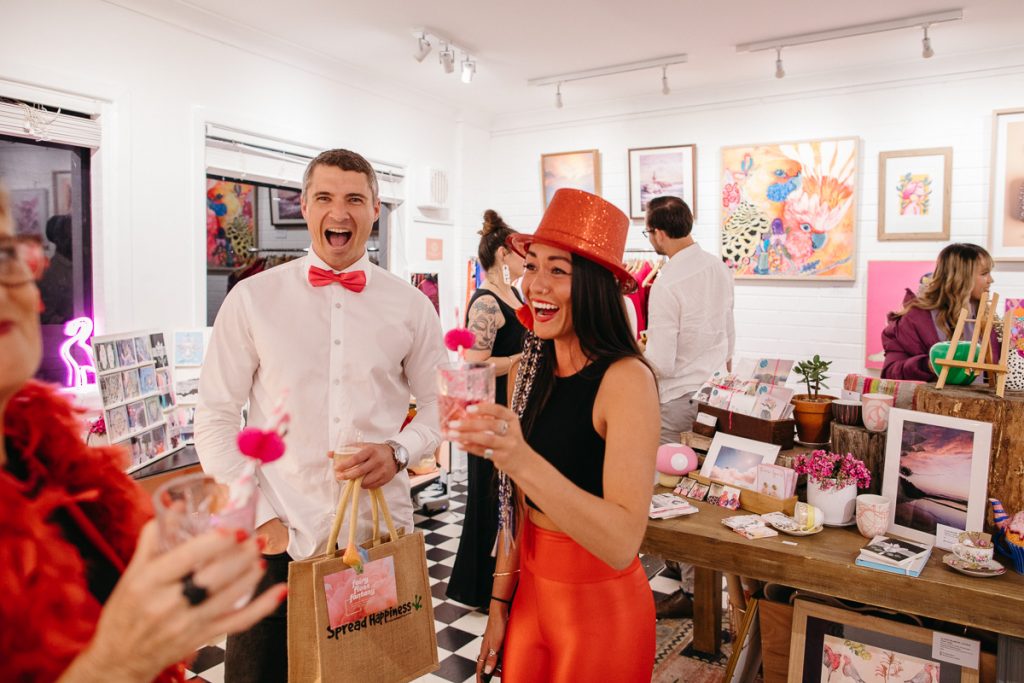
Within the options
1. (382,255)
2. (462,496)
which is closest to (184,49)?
(382,255)

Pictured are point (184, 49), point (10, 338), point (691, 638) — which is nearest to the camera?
point (10, 338)

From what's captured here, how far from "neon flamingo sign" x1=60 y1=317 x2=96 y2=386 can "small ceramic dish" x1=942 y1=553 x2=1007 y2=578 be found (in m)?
3.78

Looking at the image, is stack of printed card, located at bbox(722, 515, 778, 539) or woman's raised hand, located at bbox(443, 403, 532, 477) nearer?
woman's raised hand, located at bbox(443, 403, 532, 477)

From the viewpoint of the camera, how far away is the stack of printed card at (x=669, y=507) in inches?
92.6

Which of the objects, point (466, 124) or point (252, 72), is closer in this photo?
point (252, 72)

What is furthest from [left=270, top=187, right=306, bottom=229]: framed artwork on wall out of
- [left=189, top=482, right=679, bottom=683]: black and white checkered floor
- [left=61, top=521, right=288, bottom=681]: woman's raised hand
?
[left=61, top=521, right=288, bottom=681]: woman's raised hand

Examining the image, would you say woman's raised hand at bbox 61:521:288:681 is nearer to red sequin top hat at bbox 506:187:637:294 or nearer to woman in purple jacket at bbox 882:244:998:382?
red sequin top hat at bbox 506:187:637:294

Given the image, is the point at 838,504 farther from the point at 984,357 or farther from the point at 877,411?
the point at 984,357

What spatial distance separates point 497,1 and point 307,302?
9.76 feet

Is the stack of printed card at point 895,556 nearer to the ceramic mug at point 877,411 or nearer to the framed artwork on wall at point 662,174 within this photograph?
the ceramic mug at point 877,411

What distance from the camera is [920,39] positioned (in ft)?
15.9

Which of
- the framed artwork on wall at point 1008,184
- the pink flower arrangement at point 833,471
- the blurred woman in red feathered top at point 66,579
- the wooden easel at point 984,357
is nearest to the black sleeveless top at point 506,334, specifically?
the pink flower arrangement at point 833,471

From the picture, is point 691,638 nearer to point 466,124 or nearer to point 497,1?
point 497,1

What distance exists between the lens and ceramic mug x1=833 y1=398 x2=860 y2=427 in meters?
2.46
